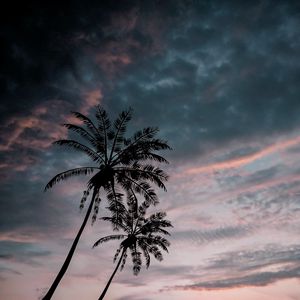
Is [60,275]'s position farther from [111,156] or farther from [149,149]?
[149,149]

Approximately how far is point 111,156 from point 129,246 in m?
13.4

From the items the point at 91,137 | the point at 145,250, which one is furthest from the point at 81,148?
the point at 145,250

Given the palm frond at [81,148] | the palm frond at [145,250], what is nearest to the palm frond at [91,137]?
the palm frond at [81,148]

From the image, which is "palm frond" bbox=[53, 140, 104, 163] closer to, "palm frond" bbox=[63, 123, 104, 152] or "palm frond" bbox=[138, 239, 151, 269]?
"palm frond" bbox=[63, 123, 104, 152]

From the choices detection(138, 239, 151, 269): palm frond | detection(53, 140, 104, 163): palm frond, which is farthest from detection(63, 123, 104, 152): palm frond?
detection(138, 239, 151, 269): palm frond

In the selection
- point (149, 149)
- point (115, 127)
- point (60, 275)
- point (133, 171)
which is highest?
point (115, 127)

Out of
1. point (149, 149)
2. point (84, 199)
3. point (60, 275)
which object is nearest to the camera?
point (60, 275)

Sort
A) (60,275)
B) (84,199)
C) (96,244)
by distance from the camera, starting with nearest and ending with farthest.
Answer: (60,275)
(84,199)
(96,244)

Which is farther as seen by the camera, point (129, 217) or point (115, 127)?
point (129, 217)

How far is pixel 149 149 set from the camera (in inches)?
882

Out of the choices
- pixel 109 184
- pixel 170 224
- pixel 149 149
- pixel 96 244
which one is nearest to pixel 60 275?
pixel 109 184

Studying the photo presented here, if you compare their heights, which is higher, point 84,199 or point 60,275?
point 84,199

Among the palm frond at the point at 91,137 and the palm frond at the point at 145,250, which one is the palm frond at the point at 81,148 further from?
the palm frond at the point at 145,250

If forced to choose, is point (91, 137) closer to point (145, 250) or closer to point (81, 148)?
point (81, 148)
